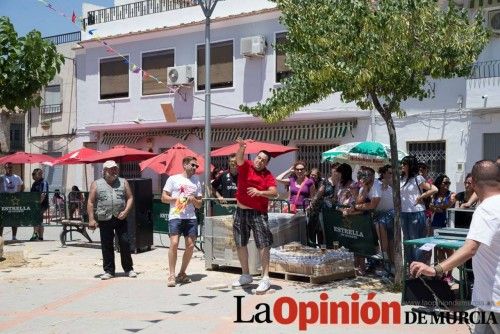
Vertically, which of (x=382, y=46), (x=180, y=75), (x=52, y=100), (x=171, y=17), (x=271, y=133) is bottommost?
(x=271, y=133)

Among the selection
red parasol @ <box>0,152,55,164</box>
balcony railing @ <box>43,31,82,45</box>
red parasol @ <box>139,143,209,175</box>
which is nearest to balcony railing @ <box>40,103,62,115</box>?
balcony railing @ <box>43,31,82,45</box>

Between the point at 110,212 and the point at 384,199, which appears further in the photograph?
the point at 110,212

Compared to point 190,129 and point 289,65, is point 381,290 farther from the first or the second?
point 190,129

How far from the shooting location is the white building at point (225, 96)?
54.6 feet

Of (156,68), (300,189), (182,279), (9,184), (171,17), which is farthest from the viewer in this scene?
(156,68)

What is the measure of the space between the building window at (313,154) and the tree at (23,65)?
28.2 ft

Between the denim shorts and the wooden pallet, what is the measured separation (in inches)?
51.8

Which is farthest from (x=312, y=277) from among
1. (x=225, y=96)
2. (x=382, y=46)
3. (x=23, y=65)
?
(x=225, y=96)

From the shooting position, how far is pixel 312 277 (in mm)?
8719

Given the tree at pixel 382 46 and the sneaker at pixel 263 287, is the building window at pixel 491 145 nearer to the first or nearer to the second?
the tree at pixel 382 46

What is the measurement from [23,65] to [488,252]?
11.2 m

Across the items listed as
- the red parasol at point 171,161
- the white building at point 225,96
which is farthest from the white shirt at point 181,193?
the white building at point 225,96

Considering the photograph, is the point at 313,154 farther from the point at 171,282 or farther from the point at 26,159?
the point at 171,282

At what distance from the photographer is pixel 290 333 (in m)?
6.40
